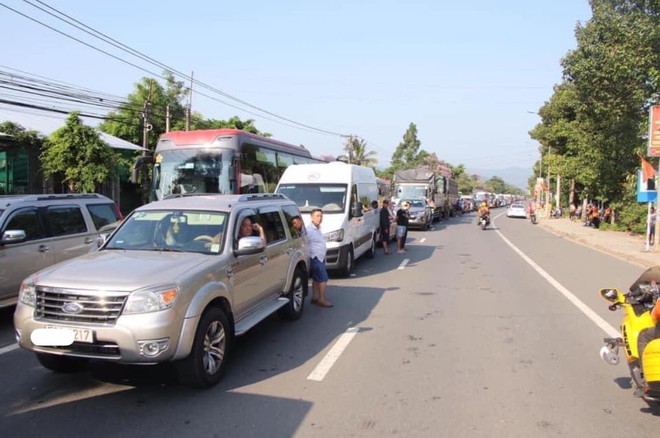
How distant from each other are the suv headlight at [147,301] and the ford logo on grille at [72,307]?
400 mm

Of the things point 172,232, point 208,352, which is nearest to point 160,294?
point 208,352

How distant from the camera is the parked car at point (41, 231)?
7055 mm

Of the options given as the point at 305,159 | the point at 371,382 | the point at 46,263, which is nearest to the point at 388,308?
the point at 371,382

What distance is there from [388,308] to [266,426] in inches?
182

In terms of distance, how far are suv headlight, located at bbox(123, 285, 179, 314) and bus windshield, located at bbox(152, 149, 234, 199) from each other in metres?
10.7

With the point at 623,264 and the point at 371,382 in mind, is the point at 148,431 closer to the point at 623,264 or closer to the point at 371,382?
the point at 371,382

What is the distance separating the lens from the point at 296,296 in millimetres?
7605

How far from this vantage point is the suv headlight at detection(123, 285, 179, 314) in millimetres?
4344

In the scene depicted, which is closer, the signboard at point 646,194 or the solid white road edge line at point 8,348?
the solid white road edge line at point 8,348

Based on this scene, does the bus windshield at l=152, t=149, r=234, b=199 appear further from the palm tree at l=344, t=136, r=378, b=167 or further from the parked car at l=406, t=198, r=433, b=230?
the palm tree at l=344, t=136, r=378, b=167

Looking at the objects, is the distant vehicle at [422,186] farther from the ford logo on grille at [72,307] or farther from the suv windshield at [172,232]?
the ford logo on grille at [72,307]

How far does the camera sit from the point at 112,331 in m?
4.30

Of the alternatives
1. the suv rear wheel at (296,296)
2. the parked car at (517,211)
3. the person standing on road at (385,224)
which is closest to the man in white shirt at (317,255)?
the suv rear wheel at (296,296)

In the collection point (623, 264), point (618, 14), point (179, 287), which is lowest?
point (623, 264)
